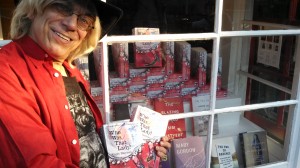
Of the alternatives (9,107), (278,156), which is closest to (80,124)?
(9,107)

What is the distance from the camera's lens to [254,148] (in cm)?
183

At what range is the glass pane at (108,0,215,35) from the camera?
1.44 m

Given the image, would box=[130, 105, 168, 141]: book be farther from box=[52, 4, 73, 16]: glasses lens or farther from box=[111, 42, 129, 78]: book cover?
box=[52, 4, 73, 16]: glasses lens

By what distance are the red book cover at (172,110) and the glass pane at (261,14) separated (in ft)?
1.57

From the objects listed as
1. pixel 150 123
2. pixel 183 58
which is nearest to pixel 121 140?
pixel 150 123

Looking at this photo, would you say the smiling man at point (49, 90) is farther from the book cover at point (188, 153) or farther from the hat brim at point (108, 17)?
the book cover at point (188, 153)

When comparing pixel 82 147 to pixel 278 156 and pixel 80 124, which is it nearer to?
pixel 80 124

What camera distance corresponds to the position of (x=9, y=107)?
75 centimetres

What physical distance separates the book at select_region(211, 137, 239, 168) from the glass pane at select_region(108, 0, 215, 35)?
68cm

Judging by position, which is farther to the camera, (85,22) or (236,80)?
(236,80)

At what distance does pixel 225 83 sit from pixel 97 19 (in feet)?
3.33

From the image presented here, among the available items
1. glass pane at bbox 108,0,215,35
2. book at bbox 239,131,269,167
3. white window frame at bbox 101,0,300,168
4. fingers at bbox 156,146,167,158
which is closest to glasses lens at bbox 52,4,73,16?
white window frame at bbox 101,0,300,168

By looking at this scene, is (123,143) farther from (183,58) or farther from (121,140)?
(183,58)

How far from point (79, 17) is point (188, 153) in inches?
36.6
